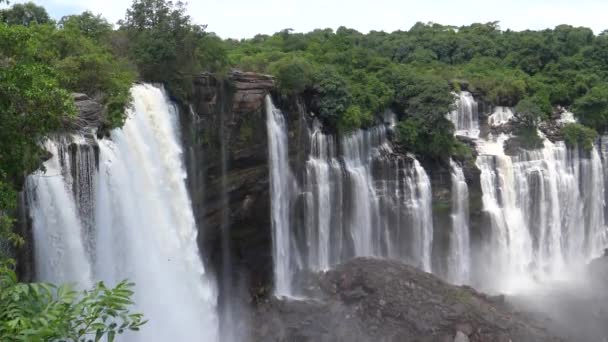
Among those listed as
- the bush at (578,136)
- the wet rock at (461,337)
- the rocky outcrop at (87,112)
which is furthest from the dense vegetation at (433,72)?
the rocky outcrop at (87,112)

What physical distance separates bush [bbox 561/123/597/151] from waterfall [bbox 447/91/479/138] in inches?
180

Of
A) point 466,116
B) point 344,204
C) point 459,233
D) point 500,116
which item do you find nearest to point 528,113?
point 500,116

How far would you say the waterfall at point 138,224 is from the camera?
13031 mm

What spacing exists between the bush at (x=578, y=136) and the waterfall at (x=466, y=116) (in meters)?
4.57

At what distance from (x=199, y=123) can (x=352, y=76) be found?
10353 millimetres

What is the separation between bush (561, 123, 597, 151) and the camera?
30.6 m

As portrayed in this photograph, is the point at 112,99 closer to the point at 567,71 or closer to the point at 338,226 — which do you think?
the point at 338,226

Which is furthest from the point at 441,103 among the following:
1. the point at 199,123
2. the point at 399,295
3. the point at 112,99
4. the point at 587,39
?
the point at 587,39

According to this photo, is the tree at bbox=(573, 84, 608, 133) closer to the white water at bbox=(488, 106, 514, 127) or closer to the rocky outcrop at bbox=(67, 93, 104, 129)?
the white water at bbox=(488, 106, 514, 127)

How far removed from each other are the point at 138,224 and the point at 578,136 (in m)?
24.2

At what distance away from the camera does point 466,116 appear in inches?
1226

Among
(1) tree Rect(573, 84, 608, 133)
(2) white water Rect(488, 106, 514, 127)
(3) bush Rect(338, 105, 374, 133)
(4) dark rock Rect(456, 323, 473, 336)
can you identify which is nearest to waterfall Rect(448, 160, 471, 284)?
(3) bush Rect(338, 105, 374, 133)

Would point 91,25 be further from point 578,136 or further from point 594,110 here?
point 594,110

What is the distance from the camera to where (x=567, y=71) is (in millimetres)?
37594
